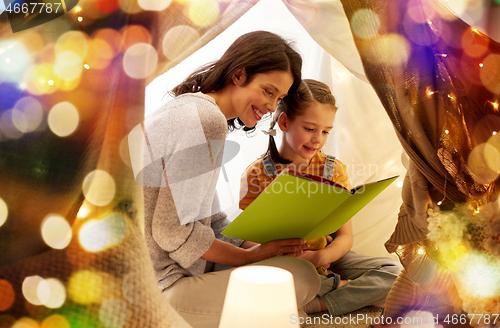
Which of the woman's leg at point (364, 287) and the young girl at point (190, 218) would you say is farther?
the woman's leg at point (364, 287)

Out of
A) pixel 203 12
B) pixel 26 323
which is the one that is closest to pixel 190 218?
pixel 26 323

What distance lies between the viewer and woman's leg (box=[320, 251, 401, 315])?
1.11 m

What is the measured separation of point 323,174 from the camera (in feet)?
4.53

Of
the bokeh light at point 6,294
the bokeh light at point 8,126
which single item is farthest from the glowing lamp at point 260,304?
the bokeh light at point 8,126

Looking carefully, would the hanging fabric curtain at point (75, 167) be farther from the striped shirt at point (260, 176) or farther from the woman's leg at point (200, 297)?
the striped shirt at point (260, 176)

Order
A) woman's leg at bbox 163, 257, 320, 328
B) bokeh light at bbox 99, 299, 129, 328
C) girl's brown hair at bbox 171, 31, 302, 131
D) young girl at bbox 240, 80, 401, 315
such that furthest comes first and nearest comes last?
1. young girl at bbox 240, 80, 401, 315
2. girl's brown hair at bbox 171, 31, 302, 131
3. woman's leg at bbox 163, 257, 320, 328
4. bokeh light at bbox 99, 299, 129, 328

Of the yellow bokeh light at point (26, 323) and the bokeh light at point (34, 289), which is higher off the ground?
the bokeh light at point (34, 289)

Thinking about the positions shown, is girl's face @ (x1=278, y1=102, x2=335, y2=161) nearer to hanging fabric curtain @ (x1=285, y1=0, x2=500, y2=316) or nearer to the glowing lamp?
hanging fabric curtain @ (x1=285, y1=0, x2=500, y2=316)

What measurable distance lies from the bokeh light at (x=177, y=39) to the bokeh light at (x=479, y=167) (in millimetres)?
679

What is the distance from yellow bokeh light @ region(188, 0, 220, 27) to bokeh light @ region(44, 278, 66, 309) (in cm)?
56

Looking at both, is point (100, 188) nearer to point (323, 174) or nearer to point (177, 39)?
point (177, 39)

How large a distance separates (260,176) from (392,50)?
2.22 feet

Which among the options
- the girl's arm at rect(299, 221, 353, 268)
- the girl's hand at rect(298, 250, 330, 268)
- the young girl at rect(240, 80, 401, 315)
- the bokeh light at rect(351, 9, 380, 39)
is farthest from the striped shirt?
the bokeh light at rect(351, 9, 380, 39)

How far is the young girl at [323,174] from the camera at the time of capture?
1.12 metres
